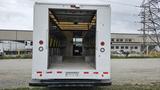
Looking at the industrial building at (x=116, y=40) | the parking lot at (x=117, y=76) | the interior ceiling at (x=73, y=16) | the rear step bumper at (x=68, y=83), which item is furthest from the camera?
the industrial building at (x=116, y=40)

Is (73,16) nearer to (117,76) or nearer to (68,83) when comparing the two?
(68,83)

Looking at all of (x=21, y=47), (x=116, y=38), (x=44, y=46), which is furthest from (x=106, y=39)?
(x=116, y=38)

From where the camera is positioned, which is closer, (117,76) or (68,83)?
(68,83)

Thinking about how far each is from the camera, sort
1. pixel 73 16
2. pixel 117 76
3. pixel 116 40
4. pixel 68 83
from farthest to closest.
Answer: pixel 116 40 → pixel 117 76 → pixel 73 16 → pixel 68 83

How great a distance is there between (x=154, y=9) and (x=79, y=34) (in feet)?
25.5

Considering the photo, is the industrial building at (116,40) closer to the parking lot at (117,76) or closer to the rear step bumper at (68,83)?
the parking lot at (117,76)

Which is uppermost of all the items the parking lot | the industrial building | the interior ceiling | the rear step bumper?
the industrial building

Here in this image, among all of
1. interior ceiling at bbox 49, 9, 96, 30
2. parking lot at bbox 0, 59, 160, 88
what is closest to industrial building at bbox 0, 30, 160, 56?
parking lot at bbox 0, 59, 160, 88

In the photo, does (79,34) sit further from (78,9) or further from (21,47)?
(21,47)

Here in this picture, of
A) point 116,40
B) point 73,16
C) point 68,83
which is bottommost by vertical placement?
point 68,83

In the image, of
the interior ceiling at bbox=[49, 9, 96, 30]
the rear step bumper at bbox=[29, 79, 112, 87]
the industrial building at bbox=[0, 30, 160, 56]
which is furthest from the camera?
the industrial building at bbox=[0, 30, 160, 56]

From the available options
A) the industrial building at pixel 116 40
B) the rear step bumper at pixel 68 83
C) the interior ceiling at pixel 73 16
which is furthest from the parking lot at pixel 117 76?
the industrial building at pixel 116 40

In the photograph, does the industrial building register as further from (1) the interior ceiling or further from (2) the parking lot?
(1) the interior ceiling

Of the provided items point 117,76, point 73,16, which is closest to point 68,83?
point 73,16
